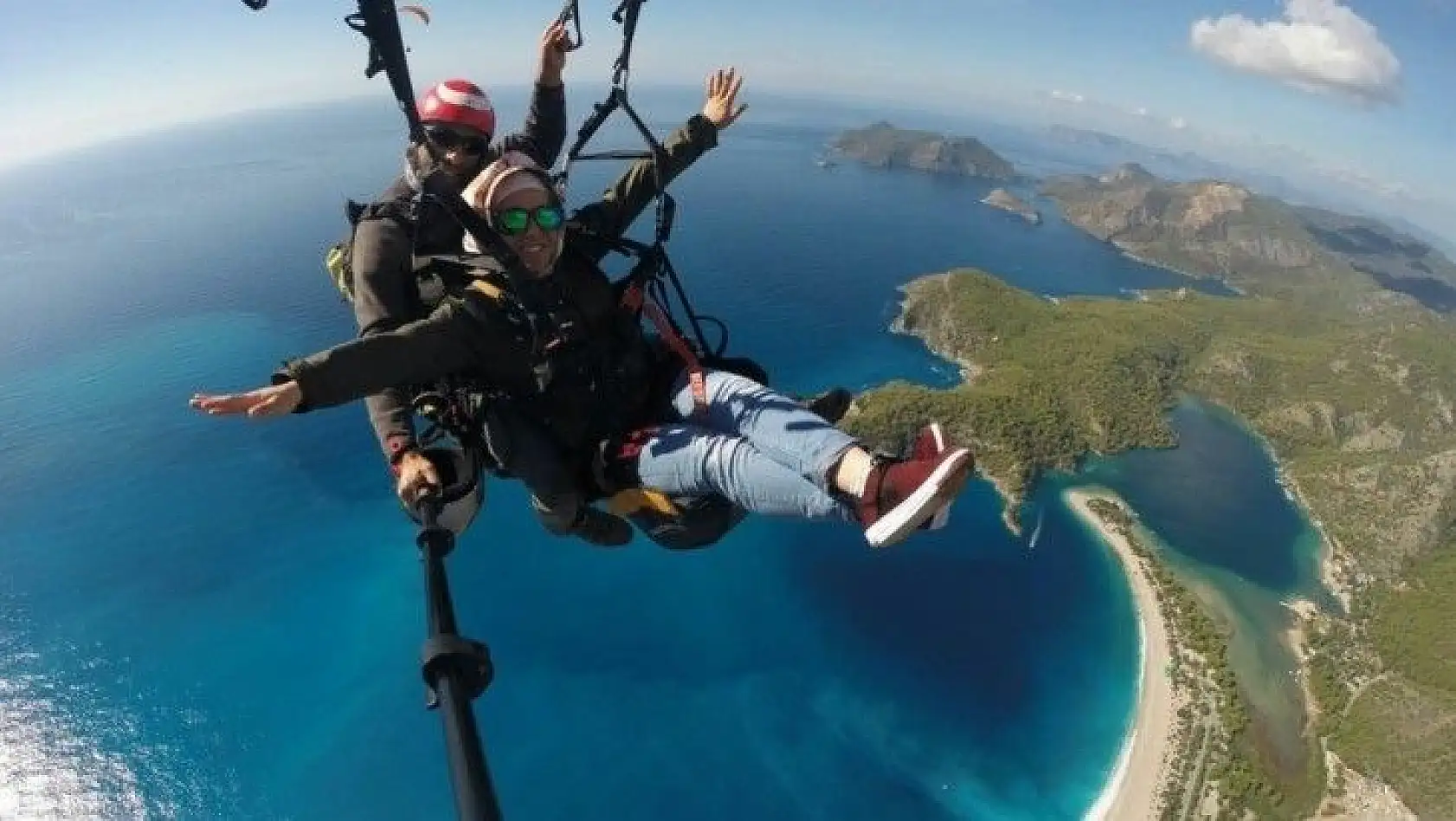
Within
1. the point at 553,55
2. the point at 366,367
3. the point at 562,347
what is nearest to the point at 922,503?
the point at 562,347

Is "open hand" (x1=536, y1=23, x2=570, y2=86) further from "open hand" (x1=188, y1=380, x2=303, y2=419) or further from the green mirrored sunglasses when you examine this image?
"open hand" (x1=188, y1=380, x2=303, y2=419)

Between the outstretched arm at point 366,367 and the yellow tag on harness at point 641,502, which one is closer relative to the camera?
the outstretched arm at point 366,367

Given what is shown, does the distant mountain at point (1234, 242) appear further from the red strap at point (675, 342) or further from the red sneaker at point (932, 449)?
the red sneaker at point (932, 449)

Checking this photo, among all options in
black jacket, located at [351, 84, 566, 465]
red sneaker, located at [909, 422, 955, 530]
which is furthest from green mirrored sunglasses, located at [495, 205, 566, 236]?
red sneaker, located at [909, 422, 955, 530]

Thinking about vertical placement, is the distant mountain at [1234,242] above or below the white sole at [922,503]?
above

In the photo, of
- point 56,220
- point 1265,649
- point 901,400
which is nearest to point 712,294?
point 901,400

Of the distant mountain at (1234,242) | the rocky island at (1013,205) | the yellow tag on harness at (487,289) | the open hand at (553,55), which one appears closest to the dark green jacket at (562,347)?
the yellow tag on harness at (487,289)

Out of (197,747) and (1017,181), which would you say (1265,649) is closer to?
(197,747)

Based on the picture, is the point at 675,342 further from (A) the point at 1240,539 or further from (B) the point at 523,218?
(A) the point at 1240,539
